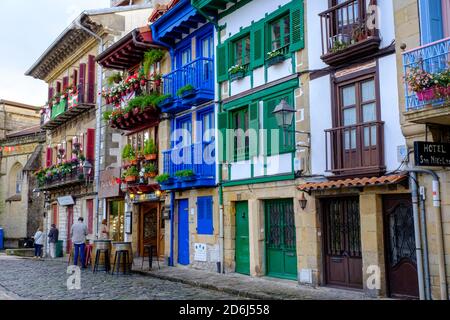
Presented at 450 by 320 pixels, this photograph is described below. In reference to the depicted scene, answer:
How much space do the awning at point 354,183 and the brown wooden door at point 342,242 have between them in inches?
23.9

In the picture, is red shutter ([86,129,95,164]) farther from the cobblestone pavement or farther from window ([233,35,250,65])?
window ([233,35,250,65])

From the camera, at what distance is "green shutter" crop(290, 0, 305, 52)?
44.4ft

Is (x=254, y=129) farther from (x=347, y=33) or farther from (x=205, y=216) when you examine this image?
(x=347, y=33)

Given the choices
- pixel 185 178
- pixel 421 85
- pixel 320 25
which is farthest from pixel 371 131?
pixel 185 178

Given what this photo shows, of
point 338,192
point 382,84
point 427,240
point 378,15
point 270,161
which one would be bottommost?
point 427,240

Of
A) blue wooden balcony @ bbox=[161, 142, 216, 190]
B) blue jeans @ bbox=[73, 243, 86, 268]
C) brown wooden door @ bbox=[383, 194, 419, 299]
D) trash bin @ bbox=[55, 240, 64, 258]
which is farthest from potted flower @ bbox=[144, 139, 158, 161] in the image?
brown wooden door @ bbox=[383, 194, 419, 299]

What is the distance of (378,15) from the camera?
37.3ft

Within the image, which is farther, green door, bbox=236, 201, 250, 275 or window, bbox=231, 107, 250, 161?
window, bbox=231, 107, 250, 161

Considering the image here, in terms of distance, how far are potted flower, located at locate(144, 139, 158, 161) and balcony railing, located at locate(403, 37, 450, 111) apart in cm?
1172

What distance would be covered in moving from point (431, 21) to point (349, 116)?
110 inches

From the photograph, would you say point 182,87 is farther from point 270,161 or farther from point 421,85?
point 421,85

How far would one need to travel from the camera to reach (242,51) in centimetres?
1596
